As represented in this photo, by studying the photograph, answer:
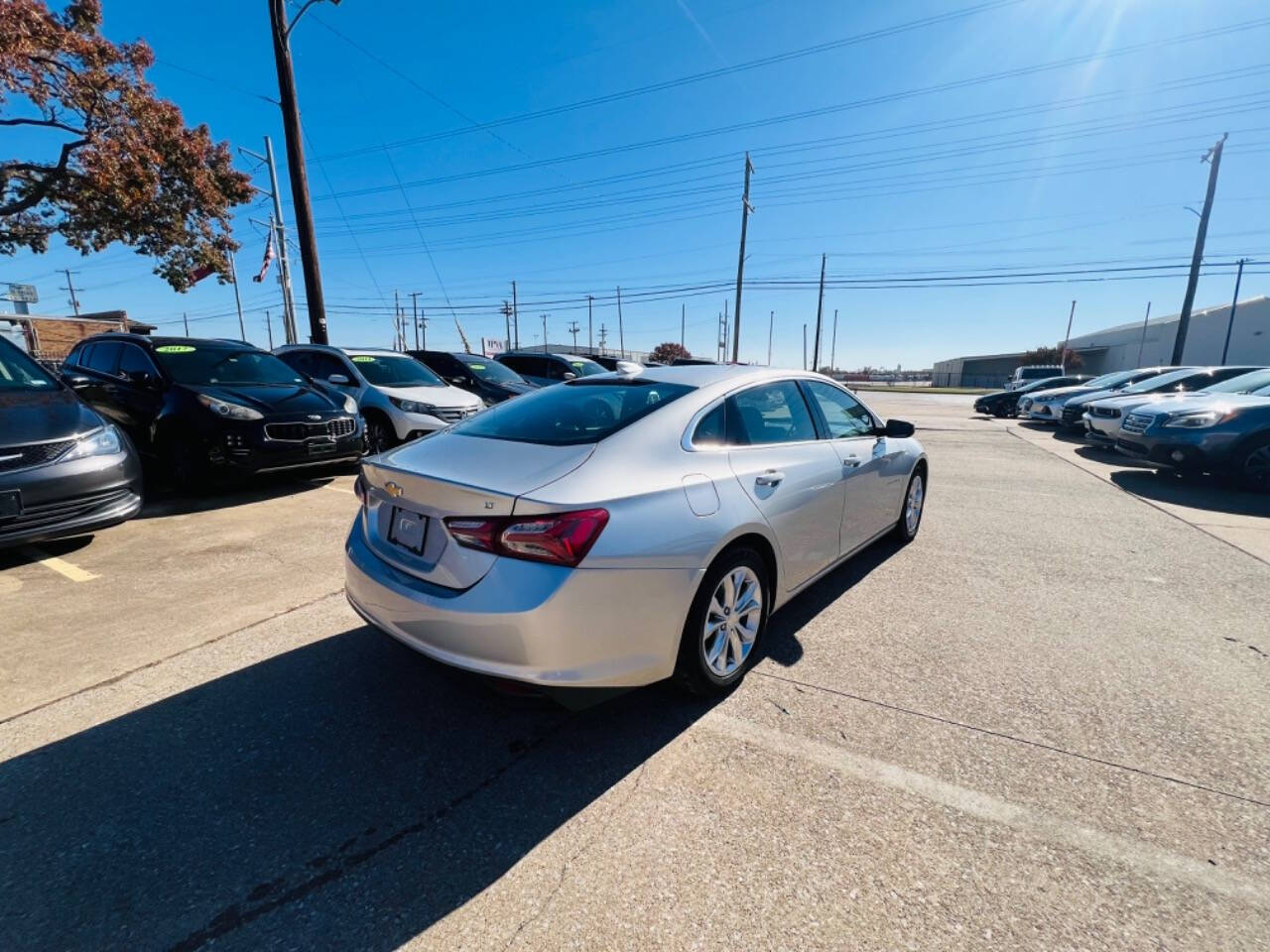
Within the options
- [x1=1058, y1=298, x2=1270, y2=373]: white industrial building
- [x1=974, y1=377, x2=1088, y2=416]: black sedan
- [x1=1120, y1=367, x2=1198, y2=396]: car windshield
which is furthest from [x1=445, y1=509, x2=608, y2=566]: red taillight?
[x1=1058, y1=298, x2=1270, y2=373]: white industrial building

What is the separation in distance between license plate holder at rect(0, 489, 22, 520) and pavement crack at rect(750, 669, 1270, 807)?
4555 millimetres

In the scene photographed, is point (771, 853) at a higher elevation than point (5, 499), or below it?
below

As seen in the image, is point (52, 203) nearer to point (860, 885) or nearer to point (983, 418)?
point (860, 885)

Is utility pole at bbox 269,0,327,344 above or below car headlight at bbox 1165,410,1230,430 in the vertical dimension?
above

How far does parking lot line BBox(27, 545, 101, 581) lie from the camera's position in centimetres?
389

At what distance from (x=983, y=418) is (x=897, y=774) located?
20.4m

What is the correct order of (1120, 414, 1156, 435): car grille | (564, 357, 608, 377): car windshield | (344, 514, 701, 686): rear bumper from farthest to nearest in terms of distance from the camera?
(564, 357, 608, 377): car windshield, (1120, 414, 1156, 435): car grille, (344, 514, 701, 686): rear bumper

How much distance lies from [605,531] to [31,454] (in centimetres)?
418

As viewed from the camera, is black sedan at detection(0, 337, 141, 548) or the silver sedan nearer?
the silver sedan

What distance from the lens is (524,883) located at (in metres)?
1.74

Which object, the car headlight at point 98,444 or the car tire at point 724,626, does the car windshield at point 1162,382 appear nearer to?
the car tire at point 724,626

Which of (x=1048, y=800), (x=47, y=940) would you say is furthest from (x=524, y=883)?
(x=1048, y=800)

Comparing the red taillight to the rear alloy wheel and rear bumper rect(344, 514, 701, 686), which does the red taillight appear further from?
the rear alloy wheel

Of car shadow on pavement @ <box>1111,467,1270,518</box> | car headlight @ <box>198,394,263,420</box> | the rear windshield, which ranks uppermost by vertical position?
the rear windshield
